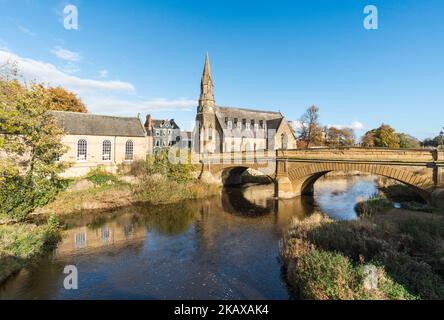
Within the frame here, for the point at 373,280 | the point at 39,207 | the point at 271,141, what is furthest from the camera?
the point at 271,141

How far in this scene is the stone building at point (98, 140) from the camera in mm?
31500

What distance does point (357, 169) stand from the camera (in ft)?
72.2

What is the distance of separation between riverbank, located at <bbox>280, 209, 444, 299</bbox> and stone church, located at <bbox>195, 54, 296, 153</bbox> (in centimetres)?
3659

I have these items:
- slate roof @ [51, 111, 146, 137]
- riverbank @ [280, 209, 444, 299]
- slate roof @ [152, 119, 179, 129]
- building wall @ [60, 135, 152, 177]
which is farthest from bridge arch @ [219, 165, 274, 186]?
slate roof @ [152, 119, 179, 129]

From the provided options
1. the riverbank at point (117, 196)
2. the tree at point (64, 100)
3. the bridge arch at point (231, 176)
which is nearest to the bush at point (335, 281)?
the riverbank at point (117, 196)

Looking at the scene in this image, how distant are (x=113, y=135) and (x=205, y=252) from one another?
87.1ft

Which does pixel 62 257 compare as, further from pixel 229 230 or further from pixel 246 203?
pixel 246 203

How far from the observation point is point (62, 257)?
1370 centimetres

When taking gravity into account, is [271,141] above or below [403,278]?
above

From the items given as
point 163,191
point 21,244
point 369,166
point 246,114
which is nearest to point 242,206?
point 163,191

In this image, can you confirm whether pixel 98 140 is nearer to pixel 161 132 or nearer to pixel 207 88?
pixel 207 88
